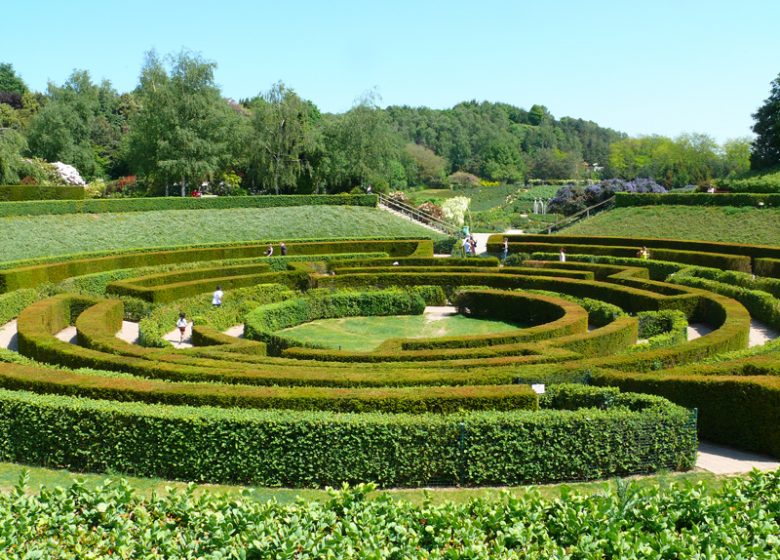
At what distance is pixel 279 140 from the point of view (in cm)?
6225

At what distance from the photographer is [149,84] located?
5978 centimetres

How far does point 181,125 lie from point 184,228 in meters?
14.0

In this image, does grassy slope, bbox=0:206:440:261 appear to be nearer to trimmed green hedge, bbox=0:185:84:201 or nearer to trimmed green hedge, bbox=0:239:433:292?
trimmed green hedge, bbox=0:185:84:201

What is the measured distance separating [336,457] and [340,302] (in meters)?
17.3

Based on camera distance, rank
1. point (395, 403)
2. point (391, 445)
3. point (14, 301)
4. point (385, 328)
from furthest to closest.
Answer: point (14, 301)
point (385, 328)
point (395, 403)
point (391, 445)

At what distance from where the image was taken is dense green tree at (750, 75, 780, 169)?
6047 centimetres

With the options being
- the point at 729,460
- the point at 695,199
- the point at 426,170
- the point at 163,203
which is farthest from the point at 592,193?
the point at 426,170

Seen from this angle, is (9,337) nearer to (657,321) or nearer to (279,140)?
(657,321)

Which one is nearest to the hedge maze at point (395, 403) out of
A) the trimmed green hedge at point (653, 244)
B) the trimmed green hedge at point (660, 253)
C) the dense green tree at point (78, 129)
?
the trimmed green hedge at point (660, 253)

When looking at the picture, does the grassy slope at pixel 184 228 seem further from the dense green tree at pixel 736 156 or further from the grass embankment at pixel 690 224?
the dense green tree at pixel 736 156

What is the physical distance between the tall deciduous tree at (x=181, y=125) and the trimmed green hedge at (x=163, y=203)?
683cm

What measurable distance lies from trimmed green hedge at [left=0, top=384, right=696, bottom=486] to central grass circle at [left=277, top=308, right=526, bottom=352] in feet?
37.8

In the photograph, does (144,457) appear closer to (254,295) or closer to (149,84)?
(254,295)

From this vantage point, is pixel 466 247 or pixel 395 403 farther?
Answer: pixel 466 247
